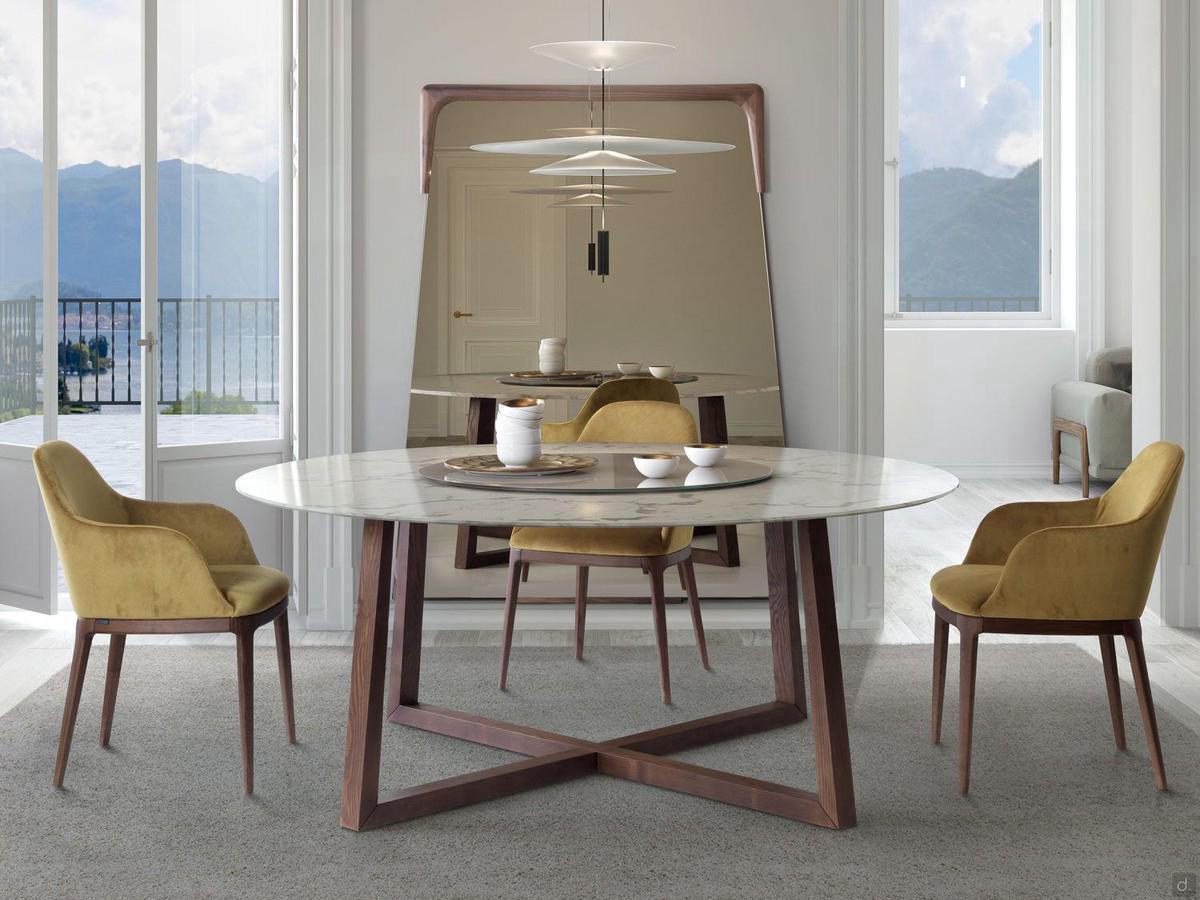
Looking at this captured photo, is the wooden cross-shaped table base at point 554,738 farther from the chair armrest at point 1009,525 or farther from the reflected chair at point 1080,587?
the chair armrest at point 1009,525

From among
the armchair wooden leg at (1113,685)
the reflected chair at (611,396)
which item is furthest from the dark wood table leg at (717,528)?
the armchair wooden leg at (1113,685)

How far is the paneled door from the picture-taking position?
4.56 m

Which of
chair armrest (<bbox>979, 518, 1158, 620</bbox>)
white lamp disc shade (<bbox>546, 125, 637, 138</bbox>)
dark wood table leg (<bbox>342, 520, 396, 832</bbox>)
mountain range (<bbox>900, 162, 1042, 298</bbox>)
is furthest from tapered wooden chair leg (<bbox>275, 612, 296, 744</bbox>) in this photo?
mountain range (<bbox>900, 162, 1042, 298</bbox>)

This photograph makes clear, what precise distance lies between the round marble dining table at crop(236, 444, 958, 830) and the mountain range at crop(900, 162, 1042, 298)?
5.57 metres

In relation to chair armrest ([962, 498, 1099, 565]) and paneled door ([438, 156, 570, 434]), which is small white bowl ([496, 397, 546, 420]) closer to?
chair armrest ([962, 498, 1099, 565])

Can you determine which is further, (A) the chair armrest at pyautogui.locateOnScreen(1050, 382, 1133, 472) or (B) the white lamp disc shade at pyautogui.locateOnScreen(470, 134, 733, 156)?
(A) the chair armrest at pyautogui.locateOnScreen(1050, 382, 1133, 472)

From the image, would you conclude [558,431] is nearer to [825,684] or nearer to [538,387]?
[538,387]

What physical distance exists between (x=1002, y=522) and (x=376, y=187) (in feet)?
7.97

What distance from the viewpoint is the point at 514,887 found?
2.42 metres

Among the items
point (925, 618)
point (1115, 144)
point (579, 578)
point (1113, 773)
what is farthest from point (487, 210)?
point (1115, 144)

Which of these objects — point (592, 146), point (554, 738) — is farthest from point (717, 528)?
point (592, 146)

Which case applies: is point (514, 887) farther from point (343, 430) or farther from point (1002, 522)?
point (343, 430)

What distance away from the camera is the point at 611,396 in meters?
4.19

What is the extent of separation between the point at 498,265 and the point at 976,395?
4476 millimetres
